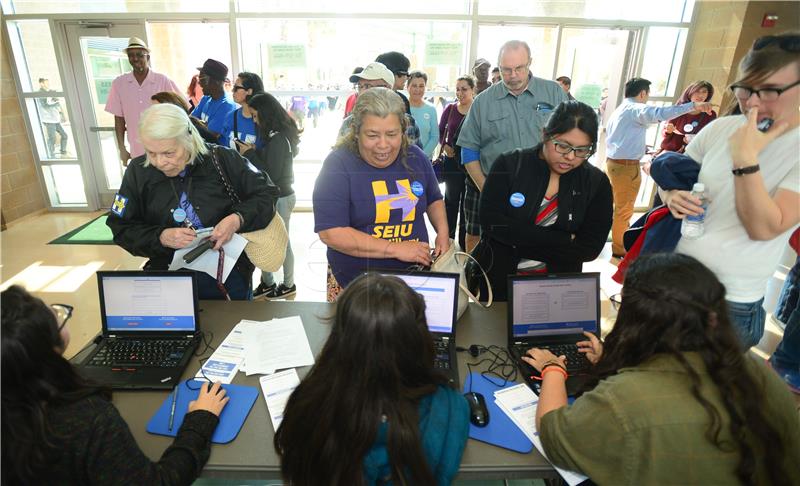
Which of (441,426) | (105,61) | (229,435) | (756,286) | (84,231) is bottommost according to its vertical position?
(84,231)

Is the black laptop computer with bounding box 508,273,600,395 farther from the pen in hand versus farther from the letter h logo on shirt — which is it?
the pen in hand

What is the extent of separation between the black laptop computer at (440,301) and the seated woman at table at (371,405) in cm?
44

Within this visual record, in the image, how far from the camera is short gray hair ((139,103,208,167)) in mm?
1559

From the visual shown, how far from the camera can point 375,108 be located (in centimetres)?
158

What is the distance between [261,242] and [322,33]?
3.54 meters

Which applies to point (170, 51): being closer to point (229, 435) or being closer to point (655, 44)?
point (229, 435)

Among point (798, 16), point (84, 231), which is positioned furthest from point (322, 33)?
point (798, 16)

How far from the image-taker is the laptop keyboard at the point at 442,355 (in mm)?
1375

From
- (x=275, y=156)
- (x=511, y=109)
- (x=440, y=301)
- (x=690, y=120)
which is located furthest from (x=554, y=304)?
(x=690, y=120)

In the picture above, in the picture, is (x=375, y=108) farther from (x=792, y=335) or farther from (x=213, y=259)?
(x=792, y=335)

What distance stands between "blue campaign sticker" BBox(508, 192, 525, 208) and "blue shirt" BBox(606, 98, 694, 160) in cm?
270

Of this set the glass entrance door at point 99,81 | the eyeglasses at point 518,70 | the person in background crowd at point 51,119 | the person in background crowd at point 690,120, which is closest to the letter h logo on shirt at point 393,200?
the eyeglasses at point 518,70

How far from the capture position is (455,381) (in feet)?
4.31

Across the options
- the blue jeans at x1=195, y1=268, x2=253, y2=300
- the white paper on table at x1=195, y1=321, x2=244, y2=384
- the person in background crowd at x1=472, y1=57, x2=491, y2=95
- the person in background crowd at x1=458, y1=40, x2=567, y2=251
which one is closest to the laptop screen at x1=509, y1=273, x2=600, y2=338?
the white paper on table at x1=195, y1=321, x2=244, y2=384
